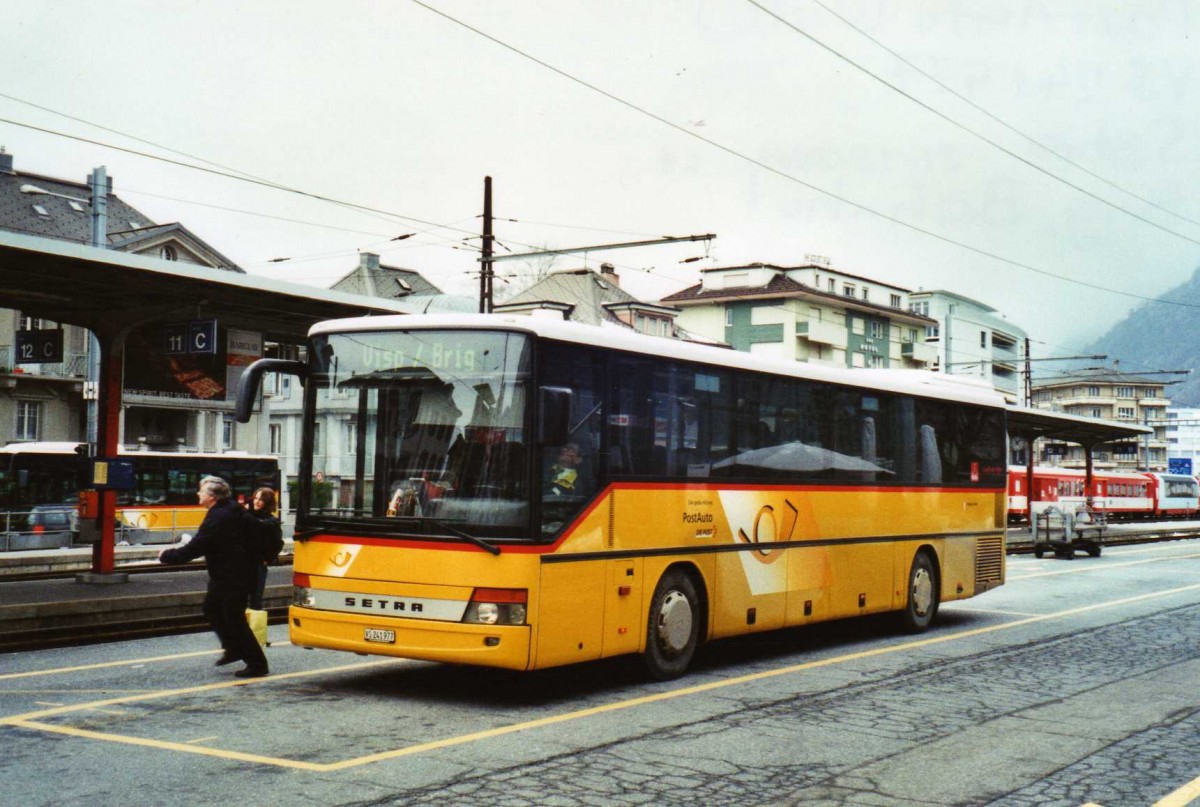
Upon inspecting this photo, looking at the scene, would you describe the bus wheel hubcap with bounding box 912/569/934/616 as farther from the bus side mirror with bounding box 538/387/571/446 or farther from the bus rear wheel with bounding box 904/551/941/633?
the bus side mirror with bounding box 538/387/571/446

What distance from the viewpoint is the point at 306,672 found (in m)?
11.1

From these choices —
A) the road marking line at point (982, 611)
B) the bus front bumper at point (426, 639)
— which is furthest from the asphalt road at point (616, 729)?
the road marking line at point (982, 611)

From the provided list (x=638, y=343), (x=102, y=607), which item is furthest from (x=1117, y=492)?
(x=638, y=343)

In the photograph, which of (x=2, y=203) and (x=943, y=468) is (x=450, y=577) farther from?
(x=2, y=203)

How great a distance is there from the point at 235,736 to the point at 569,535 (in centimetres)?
287

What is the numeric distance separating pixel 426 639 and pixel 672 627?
2.51m

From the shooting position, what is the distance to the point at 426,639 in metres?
9.55

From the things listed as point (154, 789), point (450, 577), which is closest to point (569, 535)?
point (450, 577)

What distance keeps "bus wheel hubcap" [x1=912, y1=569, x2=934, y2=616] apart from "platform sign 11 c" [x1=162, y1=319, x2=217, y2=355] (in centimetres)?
929

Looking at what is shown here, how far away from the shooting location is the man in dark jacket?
10555 mm

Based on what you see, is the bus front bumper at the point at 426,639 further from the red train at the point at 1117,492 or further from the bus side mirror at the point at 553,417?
the red train at the point at 1117,492

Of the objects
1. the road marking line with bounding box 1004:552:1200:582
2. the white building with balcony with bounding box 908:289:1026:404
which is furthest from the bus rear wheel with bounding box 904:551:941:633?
the white building with balcony with bounding box 908:289:1026:404

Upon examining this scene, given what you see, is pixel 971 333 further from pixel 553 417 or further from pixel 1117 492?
pixel 553 417

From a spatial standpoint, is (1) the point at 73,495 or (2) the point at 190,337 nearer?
(2) the point at 190,337
